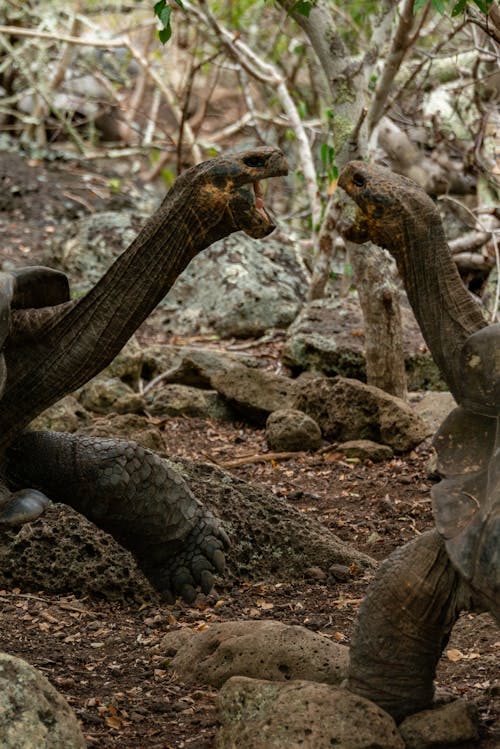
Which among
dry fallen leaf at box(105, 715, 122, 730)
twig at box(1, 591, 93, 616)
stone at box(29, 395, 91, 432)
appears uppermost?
stone at box(29, 395, 91, 432)

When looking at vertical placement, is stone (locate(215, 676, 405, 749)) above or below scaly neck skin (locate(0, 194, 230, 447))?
below

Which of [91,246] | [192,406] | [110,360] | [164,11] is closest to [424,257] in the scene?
[110,360]

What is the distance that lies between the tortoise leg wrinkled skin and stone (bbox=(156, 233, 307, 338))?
3.82 m

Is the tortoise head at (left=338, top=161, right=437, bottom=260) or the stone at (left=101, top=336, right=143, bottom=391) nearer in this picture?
the tortoise head at (left=338, top=161, right=437, bottom=260)

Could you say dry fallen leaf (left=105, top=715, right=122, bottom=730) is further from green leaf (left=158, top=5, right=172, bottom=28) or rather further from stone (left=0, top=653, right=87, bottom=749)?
green leaf (left=158, top=5, right=172, bottom=28)

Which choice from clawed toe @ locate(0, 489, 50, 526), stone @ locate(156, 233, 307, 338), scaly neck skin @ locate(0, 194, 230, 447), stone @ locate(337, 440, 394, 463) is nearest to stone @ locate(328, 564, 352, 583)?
scaly neck skin @ locate(0, 194, 230, 447)

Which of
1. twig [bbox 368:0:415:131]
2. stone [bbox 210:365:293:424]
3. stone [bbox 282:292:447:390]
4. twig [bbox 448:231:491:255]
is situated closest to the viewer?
twig [bbox 368:0:415:131]

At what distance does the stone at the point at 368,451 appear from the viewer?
507 cm

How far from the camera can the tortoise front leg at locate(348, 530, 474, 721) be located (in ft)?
7.64

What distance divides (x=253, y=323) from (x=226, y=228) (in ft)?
15.8

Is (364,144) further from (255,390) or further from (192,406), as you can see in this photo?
(192,406)

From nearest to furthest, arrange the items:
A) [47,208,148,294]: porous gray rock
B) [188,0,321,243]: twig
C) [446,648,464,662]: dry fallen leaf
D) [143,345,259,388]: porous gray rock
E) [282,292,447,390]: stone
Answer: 1. [446,648,464,662]: dry fallen leaf
2. [282,292,447,390]: stone
3. [143,345,259,388]: porous gray rock
4. [188,0,321,243]: twig
5. [47,208,148,294]: porous gray rock

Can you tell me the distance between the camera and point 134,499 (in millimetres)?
3568

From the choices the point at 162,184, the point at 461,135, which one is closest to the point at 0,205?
the point at 162,184
